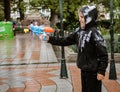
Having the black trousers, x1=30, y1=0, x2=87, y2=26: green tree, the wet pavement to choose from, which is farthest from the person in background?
x1=30, y1=0, x2=87, y2=26: green tree

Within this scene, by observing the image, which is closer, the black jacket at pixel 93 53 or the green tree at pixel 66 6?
the black jacket at pixel 93 53

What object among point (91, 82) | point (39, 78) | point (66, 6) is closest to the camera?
point (91, 82)

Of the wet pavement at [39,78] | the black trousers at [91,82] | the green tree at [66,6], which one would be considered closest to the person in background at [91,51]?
the black trousers at [91,82]

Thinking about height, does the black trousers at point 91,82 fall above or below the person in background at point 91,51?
below

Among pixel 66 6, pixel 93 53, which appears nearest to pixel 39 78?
pixel 93 53

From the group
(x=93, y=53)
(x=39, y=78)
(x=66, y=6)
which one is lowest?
(x=39, y=78)

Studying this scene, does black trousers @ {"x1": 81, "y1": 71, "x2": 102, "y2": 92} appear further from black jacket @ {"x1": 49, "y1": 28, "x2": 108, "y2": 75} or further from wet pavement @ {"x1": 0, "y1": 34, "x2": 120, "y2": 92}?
wet pavement @ {"x1": 0, "y1": 34, "x2": 120, "y2": 92}

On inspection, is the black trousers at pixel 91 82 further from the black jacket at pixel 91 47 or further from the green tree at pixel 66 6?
the green tree at pixel 66 6

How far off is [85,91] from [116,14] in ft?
48.1

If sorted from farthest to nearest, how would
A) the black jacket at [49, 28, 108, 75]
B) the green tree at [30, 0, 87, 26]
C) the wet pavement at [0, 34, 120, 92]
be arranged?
the green tree at [30, 0, 87, 26], the wet pavement at [0, 34, 120, 92], the black jacket at [49, 28, 108, 75]

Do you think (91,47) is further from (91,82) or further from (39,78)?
(39,78)

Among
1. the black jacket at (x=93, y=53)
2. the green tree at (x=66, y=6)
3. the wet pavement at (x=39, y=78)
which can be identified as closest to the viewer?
the black jacket at (x=93, y=53)

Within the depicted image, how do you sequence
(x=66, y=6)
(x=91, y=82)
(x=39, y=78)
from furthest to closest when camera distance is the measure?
1. (x=66, y=6)
2. (x=39, y=78)
3. (x=91, y=82)

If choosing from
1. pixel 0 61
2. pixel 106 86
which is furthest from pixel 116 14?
pixel 106 86
